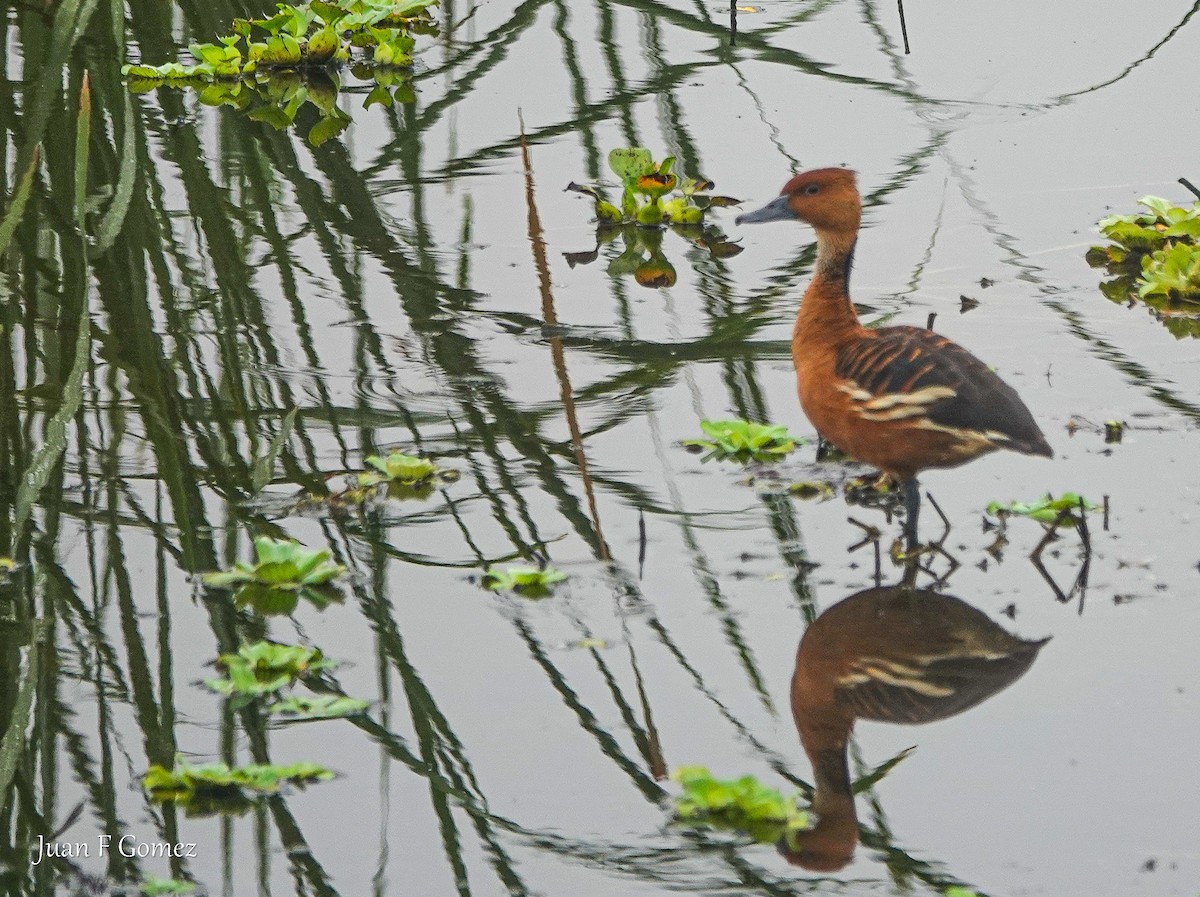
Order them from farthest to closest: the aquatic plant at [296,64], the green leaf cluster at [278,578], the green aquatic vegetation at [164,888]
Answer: the aquatic plant at [296,64] → the green leaf cluster at [278,578] → the green aquatic vegetation at [164,888]

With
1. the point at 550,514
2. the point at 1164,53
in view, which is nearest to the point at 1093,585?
the point at 550,514

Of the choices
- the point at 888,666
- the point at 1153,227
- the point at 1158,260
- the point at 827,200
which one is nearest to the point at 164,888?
the point at 888,666

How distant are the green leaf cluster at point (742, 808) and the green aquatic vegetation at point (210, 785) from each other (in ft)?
3.21

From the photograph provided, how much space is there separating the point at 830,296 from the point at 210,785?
2788mm

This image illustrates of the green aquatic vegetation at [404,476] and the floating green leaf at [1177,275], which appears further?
the floating green leaf at [1177,275]

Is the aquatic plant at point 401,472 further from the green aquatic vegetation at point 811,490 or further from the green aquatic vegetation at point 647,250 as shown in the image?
the green aquatic vegetation at point 647,250

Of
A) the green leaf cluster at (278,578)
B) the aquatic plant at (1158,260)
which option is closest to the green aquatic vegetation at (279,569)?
the green leaf cluster at (278,578)

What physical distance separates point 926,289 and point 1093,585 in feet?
8.47

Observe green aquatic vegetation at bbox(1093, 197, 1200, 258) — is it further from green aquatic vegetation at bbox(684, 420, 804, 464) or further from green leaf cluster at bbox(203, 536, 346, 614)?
green leaf cluster at bbox(203, 536, 346, 614)

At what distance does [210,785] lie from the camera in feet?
13.4

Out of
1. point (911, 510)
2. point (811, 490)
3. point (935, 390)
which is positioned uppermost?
point (935, 390)

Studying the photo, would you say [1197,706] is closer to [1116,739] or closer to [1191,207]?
[1116,739]

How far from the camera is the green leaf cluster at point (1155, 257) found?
7.17 m

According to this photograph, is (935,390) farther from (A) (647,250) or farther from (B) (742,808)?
(A) (647,250)
